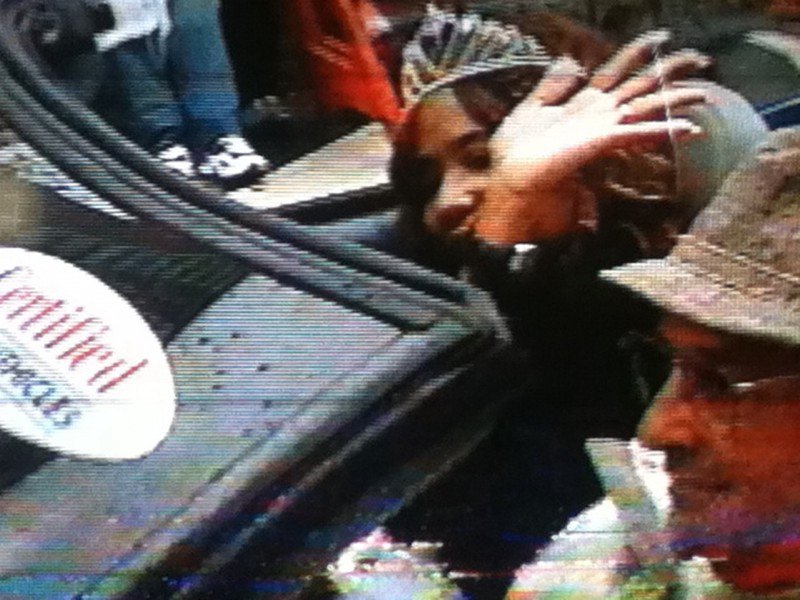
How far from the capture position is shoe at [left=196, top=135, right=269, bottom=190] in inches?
47.7

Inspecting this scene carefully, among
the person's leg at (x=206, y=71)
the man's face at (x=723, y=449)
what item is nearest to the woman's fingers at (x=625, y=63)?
the man's face at (x=723, y=449)

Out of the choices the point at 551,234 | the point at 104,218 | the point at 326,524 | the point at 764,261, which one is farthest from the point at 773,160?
the point at 104,218

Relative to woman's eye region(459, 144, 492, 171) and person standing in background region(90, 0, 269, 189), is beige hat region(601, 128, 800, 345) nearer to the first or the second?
woman's eye region(459, 144, 492, 171)

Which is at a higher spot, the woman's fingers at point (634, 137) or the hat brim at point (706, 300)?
the woman's fingers at point (634, 137)

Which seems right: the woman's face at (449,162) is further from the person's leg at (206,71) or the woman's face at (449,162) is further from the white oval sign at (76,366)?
the white oval sign at (76,366)

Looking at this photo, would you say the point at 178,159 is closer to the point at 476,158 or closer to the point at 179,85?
the point at 179,85

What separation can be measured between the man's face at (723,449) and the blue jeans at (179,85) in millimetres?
497

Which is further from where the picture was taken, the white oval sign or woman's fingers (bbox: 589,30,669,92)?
woman's fingers (bbox: 589,30,669,92)

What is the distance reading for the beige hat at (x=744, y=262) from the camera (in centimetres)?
117

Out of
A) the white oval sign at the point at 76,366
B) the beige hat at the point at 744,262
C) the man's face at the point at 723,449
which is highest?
the beige hat at the point at 744,262

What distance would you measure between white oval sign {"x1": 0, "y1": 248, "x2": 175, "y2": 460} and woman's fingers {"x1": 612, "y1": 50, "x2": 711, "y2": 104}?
0.53 metres

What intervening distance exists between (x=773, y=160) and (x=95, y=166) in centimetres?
67

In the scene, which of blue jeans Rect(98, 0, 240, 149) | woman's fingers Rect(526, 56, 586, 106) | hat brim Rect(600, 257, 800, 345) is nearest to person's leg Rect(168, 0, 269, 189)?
blue jeans Rect(98, 0, 240, 149)

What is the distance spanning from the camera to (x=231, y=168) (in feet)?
3.98
